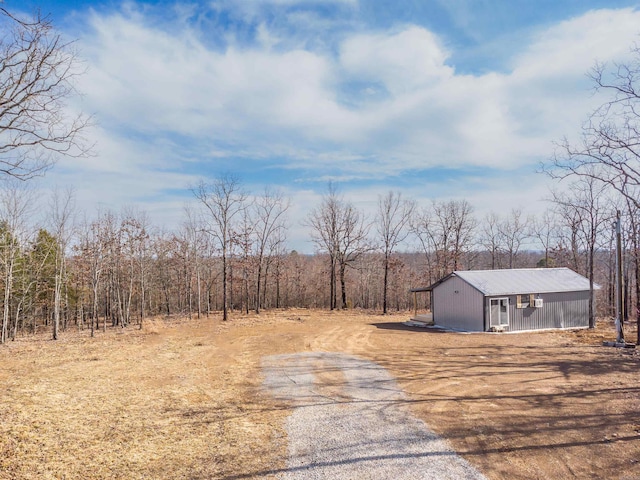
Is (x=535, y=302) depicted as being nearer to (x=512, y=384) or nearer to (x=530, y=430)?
(x=512, y=384)

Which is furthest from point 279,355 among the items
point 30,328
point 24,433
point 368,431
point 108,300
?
point 30,328

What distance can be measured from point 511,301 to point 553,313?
120 inches

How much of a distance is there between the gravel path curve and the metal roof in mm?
12120

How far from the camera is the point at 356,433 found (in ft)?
23.1

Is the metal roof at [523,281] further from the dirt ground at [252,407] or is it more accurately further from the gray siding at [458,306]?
the dirt ground at [252,407]

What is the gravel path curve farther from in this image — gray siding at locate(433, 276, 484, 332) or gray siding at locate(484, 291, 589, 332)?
gray siding at locate(484, 291, 589, 332)

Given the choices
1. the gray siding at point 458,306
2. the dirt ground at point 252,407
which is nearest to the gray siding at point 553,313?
the gray siding at point 458,306

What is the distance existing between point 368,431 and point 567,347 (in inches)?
488

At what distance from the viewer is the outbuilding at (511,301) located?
2041cm

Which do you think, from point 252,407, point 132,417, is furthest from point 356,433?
point 132,417

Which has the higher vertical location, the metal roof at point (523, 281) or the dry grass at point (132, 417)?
the metal roof at point (523, 281)

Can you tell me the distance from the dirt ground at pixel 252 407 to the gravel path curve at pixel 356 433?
331 mm

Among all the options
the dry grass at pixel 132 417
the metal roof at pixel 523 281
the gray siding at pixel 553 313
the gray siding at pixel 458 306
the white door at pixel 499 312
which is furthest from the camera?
the metal roof at pixel 523 281

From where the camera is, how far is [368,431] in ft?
23.4
